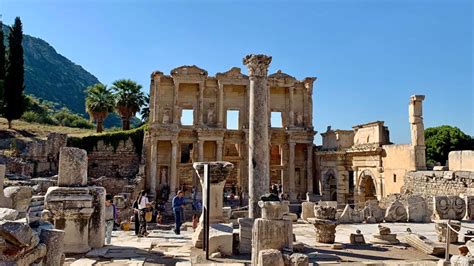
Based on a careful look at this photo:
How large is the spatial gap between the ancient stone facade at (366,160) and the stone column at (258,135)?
1118cm

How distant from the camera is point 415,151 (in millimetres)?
19656

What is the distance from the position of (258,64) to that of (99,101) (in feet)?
Result: 85.9

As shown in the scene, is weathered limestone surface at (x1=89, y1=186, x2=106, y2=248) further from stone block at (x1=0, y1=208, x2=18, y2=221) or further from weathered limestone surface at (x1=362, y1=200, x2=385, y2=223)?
weathered limestone surface at (x1=362, y1=200, x2=385, y2=223)

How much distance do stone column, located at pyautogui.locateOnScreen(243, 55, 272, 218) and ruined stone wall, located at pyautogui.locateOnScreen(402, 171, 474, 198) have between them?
9442mm

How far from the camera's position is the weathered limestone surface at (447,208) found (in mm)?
12732

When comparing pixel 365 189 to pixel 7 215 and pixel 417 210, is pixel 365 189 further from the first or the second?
pixel 7 215

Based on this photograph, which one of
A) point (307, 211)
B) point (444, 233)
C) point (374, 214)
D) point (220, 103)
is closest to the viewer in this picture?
point (444, 233)

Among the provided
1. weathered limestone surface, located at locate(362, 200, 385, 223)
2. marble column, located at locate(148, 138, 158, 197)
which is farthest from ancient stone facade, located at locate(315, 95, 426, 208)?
marble column, located at locate(148, 138, 158, 197)

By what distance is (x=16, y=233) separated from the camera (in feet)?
12.5

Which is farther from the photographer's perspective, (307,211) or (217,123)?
(217,123)

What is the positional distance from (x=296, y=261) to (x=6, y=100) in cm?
3564

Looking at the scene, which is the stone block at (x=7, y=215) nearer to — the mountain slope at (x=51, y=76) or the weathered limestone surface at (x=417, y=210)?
the weathered limestone surface at (x=417, y=210)

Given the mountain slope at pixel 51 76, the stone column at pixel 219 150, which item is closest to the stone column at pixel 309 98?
the stone column at pixel 219 150

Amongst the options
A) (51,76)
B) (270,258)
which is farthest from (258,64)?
(51,76)
